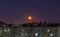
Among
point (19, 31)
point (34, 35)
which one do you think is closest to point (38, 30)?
point (34, 35)

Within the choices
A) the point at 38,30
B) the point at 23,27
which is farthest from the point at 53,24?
the point at 23,27

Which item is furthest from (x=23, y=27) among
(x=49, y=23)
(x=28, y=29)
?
(x=49, y=23)

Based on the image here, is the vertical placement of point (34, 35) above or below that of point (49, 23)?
below

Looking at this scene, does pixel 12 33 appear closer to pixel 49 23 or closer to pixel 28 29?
pixel 28 29

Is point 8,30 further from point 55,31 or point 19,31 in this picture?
point 55,31

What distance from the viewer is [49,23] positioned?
22.6m

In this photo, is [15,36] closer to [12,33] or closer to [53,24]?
[12,33]

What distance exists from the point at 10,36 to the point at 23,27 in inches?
76.6

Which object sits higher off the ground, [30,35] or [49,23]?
[49,23]

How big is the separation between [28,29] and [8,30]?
253cm

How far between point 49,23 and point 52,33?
50.6 inches

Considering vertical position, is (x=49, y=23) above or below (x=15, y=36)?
above

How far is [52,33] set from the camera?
22234 mm

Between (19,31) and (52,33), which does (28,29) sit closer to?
(19,31)
